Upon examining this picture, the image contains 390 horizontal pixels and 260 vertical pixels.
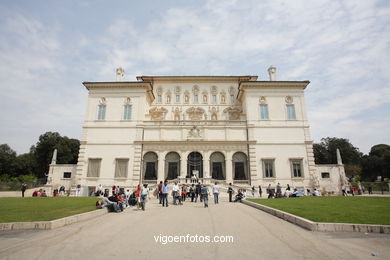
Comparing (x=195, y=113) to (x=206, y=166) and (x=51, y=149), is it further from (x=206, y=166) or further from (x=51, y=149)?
(x=51, y=149)

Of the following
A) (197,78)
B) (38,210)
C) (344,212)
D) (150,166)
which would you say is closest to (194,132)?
(150,166)

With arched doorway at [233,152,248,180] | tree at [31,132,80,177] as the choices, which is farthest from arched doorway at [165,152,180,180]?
tree at [31,132,80,177]

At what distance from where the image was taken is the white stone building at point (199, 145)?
95.1 ft

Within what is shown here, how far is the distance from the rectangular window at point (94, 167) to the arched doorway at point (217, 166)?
50.4 ft

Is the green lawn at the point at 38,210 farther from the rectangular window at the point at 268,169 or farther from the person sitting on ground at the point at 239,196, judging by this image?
the rectangular window at the point at 268,169

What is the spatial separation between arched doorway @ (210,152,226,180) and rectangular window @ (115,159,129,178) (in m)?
11.7

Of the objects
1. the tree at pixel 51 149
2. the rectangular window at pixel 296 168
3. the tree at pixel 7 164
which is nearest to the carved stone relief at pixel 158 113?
the rectangular window at pixel 296 168

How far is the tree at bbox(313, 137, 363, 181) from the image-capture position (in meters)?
60.7

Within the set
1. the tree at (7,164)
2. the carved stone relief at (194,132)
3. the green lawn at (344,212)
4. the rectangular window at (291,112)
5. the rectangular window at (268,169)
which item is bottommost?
the green lawn at (344,212)

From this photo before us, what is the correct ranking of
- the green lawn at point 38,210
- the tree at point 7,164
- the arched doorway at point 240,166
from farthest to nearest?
the tree at point 7,164, the arched doorway at point 240,166, the green lawn at point 38,210

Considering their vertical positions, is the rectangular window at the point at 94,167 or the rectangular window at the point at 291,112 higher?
the rectangular window at the point at 291,112

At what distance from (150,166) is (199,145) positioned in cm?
740

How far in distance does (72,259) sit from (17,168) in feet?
244

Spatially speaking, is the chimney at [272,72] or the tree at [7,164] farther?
the tree at [7,164]
